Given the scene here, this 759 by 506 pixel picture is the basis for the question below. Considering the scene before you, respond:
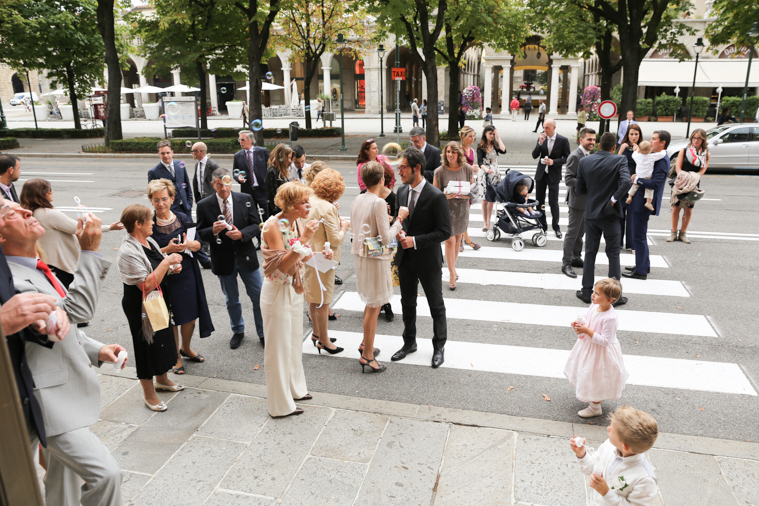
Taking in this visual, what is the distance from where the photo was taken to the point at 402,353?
20.5ft

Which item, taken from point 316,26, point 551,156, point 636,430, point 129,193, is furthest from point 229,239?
point 316,26

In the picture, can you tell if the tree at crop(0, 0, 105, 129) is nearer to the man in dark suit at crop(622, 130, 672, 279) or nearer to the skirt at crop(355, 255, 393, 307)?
the skirt at crop(355, 255, 393, 307)

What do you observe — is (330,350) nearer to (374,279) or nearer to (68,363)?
(374,279)

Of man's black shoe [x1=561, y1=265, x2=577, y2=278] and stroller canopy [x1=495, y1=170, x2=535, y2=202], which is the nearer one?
man's black shoe [x1=561, y1=265, x2=577, y2=278]

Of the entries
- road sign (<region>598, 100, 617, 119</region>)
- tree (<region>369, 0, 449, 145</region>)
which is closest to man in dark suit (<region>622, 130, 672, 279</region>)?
road sign (<region>598, 100, 617, 119</region>)

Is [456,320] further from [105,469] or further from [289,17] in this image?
[289,17]

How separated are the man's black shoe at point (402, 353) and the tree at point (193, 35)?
2511cm

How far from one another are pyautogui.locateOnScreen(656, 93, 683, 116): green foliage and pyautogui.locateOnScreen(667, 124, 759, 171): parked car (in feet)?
72.5

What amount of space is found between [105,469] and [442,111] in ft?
156

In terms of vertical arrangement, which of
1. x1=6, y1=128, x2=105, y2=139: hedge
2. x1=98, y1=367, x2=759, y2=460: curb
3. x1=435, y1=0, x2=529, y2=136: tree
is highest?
x1=435, y1=0, x2=529, y2=136: tree

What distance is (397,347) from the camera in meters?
6.61

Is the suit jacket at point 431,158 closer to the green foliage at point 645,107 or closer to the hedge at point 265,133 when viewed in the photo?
the hedge at point 265,133

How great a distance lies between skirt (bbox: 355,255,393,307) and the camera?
564 centimetres

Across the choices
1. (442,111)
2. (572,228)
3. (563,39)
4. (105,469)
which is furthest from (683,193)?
(442,111)
